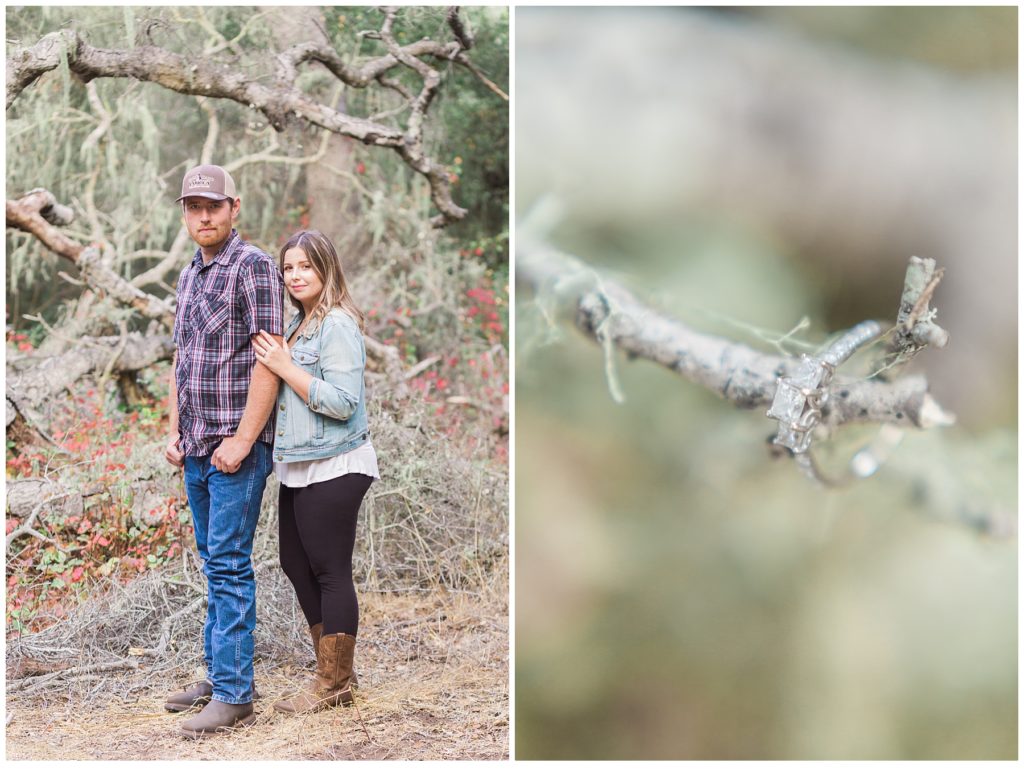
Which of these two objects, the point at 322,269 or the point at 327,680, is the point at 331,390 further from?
the point at 327,680

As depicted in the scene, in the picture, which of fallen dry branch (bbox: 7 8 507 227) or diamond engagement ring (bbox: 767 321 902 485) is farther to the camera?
fallen dry branch (bbox: 7 8 507 227)

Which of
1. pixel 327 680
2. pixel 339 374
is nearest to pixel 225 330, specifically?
pixel 339 374

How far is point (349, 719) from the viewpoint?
Answer: 262 cm

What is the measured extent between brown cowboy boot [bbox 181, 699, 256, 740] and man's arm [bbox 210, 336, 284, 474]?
1.96 feet

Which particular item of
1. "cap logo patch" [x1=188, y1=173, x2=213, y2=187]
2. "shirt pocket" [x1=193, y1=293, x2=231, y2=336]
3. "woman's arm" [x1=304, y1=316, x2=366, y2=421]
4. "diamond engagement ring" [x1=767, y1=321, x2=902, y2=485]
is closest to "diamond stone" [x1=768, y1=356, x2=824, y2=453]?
"diamond engagement ring" [x1=767, y1=321, x2=902, y2=485]

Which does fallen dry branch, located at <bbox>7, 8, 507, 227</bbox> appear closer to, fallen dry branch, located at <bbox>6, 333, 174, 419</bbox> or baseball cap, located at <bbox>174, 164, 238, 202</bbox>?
baseball cap, located at <bbox>174, 164, 238, 202</bbox>

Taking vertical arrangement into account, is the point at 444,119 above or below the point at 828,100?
above

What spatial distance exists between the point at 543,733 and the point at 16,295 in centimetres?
278

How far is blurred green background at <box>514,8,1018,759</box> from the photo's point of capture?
96.1 inches

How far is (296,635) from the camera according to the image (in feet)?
9.93

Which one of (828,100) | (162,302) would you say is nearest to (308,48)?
(162,302)

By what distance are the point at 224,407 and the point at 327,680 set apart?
729 millimetres

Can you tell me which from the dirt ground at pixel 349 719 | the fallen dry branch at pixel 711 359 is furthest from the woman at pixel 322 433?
the fallen dry branch at pixel 711 359
